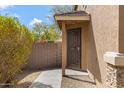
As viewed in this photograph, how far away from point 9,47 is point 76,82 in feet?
9.77

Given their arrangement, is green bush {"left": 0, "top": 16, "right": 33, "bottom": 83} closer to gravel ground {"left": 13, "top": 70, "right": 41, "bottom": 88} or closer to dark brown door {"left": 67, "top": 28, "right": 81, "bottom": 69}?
gravel ground {"left": 13, "top": 70, "right": 41, "bottom": 88}

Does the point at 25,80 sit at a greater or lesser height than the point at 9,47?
lesser

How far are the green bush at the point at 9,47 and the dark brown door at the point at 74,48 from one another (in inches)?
175

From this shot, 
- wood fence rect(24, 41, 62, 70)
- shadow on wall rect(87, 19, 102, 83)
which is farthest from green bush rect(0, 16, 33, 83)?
wood fence rect(24, 41, 62, 70)

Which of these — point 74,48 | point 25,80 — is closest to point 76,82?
point 25,80

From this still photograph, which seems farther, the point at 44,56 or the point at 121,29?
the point at 44,56

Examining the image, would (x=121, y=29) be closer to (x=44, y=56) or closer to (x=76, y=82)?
(x=76, y=82)

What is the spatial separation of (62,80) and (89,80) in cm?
119

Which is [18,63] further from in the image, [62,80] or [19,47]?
[62,80]

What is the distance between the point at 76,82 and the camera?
9938 millimetres

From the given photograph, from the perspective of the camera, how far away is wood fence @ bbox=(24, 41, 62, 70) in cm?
1602

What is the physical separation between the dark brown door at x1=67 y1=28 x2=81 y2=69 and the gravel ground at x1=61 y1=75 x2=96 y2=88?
256cm
